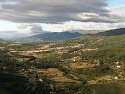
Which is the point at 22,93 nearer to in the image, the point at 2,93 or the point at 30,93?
the point at 30,93

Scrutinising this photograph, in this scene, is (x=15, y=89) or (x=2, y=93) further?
(x=15, y=89)

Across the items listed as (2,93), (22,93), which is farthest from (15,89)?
(2,93)

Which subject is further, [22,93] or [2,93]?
[22,93]

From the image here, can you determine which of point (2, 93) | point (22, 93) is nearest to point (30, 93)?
point (22, 93)

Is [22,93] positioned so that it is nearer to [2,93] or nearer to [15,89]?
[15,89]

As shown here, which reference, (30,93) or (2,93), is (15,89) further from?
(2,93)
